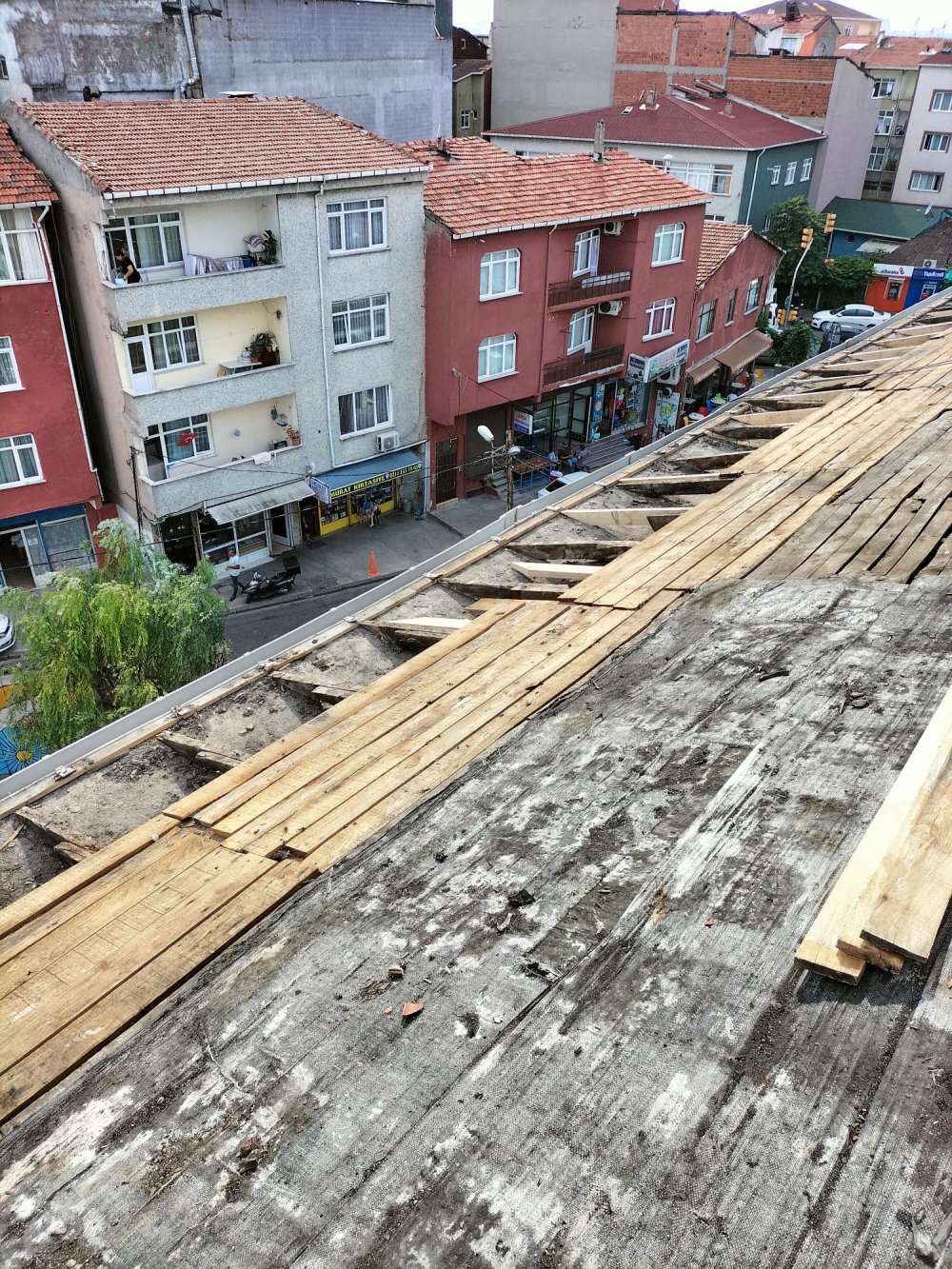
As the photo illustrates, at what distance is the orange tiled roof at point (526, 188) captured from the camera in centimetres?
2564

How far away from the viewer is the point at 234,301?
22.2 metres

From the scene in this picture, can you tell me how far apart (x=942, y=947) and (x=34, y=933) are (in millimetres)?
4249

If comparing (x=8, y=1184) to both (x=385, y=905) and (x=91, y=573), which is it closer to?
(x=385, y=905)

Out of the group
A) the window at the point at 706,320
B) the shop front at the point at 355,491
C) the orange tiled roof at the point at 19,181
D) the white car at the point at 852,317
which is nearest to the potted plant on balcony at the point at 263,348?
the shop front at the point at 355,491

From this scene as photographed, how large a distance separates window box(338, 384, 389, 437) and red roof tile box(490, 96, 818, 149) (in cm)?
2532

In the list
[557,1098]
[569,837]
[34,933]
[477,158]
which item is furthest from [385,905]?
[477,158]

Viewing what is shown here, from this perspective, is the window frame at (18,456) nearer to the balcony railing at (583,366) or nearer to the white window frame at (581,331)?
the balcony railing at (583,366)

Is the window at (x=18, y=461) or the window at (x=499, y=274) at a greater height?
the window at (x=499, y=274)

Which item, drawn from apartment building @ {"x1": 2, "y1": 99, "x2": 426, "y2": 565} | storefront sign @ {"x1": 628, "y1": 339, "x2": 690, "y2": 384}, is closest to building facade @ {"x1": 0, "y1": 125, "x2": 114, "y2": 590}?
apartment building @ {"x1": 2, "y1": 99, "x2": 426, "y2": 565}

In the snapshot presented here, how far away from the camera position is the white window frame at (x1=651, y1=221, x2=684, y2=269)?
30.5 metres

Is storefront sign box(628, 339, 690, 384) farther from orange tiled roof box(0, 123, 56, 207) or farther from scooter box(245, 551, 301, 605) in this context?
orange tiled roof box(0, 123, 56, 207)

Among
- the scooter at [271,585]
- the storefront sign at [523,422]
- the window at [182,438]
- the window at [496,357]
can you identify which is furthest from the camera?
the storefront sign at [523,422]

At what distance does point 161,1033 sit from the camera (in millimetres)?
3895

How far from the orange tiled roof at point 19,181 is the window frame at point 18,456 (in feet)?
16.8
